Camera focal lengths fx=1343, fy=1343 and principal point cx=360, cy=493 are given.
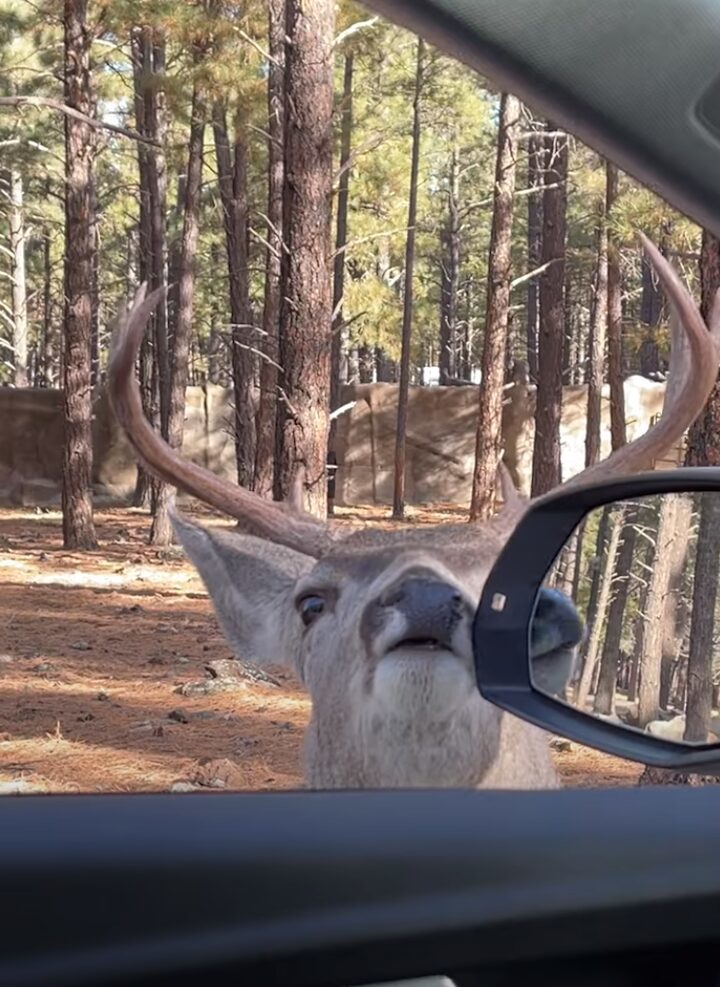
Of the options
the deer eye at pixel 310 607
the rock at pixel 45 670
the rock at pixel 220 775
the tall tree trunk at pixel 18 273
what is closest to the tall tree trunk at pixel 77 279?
the rock at pixel 45 670

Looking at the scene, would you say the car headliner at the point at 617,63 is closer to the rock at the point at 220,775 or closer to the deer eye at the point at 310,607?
the deer eye at the point at 310,607

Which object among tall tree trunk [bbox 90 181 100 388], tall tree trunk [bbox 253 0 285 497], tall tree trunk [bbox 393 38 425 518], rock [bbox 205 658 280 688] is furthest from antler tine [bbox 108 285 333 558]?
tall tree trunk [bbox 393 38 425 518]

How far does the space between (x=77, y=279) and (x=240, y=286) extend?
1.55 m

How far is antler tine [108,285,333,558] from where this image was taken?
2.71m

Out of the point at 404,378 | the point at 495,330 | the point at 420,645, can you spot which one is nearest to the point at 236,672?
the point at 495,330

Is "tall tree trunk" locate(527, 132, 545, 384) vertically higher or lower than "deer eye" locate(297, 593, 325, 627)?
higher

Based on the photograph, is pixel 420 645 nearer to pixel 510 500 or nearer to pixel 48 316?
pixel 510 500

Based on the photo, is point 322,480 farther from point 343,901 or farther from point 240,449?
point 240,449

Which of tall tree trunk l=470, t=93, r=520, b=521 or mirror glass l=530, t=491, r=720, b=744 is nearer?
mirror glass l=530, t=491, r=720, b=744

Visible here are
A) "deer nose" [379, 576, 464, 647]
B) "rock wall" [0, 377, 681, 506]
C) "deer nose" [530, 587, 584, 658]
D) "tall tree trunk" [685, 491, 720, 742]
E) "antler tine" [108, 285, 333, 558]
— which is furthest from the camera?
"rock wall" [0, 377, 681, 506]

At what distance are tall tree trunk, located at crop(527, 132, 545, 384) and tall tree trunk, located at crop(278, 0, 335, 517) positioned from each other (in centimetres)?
115

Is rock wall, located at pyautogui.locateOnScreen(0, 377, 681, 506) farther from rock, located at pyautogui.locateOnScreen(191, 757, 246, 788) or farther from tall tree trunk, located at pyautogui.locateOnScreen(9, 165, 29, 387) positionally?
rock, located at pyautogui.locateOnScreen(191, 757, 246, 788)

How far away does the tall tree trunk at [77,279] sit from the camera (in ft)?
36.3

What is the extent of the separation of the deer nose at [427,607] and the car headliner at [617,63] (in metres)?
0.82
